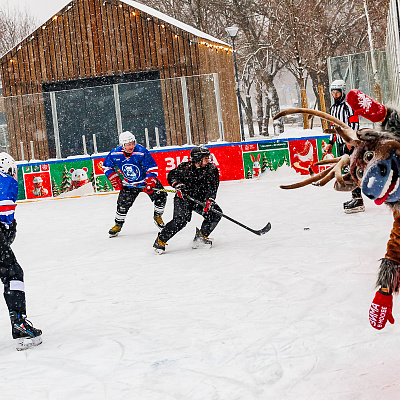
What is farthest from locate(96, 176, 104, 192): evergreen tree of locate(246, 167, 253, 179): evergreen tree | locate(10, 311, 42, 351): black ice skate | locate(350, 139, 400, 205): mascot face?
locate(350, 139, 400, 205): mascot face

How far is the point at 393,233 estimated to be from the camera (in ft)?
10.4

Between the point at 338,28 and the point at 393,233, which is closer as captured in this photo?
the point at 393,233

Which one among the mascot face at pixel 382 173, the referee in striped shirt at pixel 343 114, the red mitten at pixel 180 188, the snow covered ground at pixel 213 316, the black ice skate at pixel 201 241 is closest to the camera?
the mascot face at pixel 382 173

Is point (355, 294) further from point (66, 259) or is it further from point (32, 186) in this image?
point (32, 186)

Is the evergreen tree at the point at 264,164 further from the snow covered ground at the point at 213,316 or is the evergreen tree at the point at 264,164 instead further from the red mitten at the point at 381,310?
the red mitten at the point at 381,310

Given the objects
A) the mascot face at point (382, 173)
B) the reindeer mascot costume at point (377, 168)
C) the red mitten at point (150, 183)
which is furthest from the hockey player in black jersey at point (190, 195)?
the mascot face at point (382, 173)

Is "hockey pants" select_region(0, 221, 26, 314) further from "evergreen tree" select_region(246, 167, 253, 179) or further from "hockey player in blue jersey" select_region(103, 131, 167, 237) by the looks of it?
"evergreen tree" select_region(246, 167, 253, 179)

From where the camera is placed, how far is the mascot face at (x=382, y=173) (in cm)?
273

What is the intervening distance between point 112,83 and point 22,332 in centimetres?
1357

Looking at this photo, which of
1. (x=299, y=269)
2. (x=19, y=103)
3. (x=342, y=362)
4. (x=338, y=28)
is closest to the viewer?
(x=342, y=362)

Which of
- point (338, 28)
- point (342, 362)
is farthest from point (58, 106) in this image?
point (338, 28)

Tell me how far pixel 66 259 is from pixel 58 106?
23.9 ft

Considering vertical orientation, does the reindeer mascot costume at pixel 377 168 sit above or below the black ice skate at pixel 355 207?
above

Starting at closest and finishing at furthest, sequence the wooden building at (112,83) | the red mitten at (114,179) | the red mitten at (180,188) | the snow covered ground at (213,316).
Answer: the snow covered ground at (213,316) < the red mitten at (180,188) < the red mitten at (114,179) < the wooden building at (112,83)
